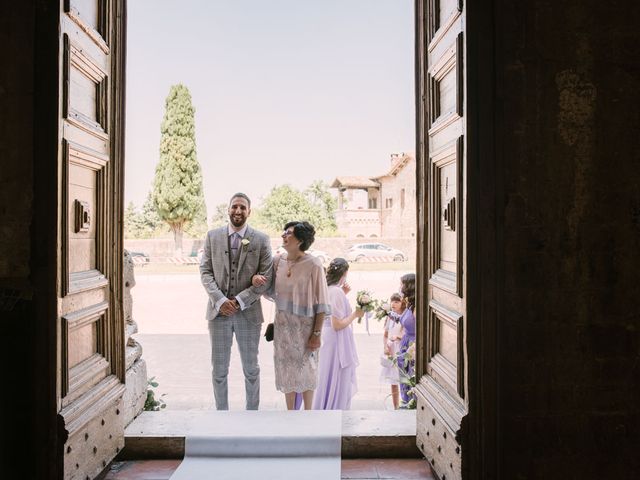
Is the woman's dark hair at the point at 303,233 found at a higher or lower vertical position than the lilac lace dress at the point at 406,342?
higher

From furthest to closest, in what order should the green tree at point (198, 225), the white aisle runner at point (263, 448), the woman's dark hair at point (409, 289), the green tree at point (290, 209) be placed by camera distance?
the green tree at point (290, 209)
the green tree at point (198, 225)
the woman's dark hair at point (409, 289)
the white aisle runner at point (263, 448)

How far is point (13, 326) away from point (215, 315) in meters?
1.89

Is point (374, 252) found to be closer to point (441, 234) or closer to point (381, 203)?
point (381, 203)

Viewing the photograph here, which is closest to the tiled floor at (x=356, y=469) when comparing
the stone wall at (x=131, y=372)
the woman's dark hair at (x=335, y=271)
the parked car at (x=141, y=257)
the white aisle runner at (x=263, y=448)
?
the white aisle runner at (x=263, y=448)

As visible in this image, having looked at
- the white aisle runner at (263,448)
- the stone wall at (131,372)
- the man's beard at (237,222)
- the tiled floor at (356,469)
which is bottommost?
the tiled floor at (356,469)

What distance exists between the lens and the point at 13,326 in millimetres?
2434

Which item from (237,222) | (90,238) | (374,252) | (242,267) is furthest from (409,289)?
(374,252)

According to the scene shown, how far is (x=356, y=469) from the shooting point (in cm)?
301

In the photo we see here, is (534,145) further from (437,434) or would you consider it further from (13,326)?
(13,326)

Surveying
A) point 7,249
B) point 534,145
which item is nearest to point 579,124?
point 534,145

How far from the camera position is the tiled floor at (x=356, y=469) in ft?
9.51

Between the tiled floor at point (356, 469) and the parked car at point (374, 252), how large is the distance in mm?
27765

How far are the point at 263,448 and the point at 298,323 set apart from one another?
120 centimetres

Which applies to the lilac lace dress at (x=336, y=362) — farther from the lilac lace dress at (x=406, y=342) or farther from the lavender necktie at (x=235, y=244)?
the lavender necktie at (x=235, y=244)
